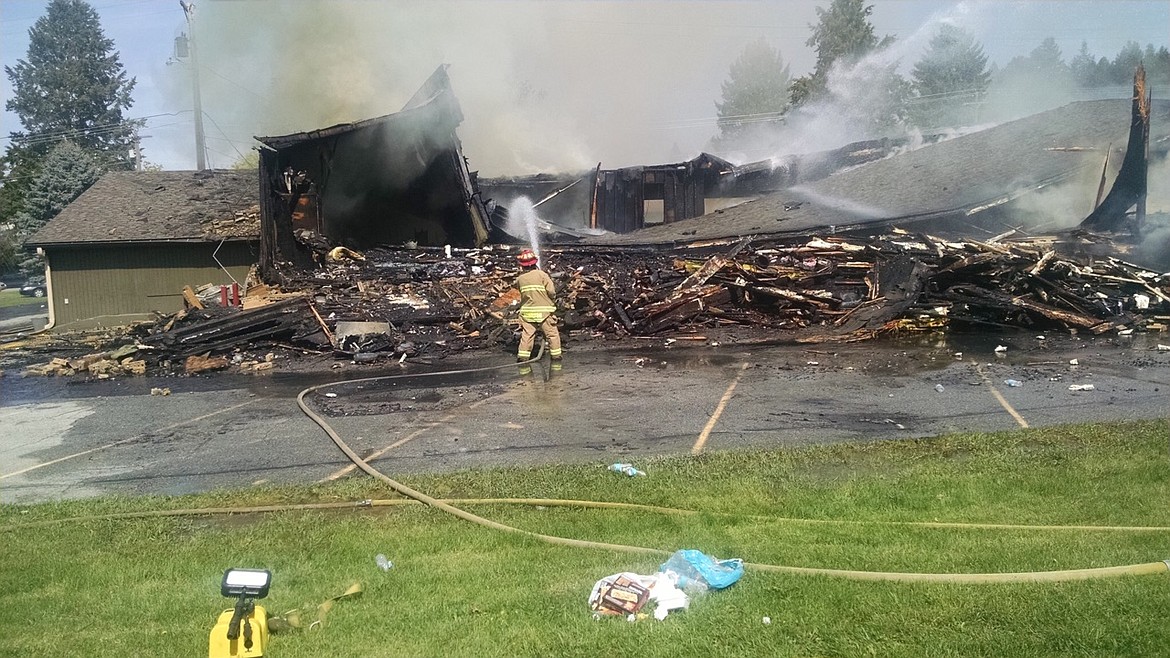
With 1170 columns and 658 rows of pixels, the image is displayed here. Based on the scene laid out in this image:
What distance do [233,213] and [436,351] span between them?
14.3 metres

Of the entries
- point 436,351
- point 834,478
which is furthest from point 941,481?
point 436,351

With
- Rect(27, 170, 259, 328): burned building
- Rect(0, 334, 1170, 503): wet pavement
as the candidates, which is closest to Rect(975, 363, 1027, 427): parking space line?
Rect(0, 334, 1170, 503): wet pavement

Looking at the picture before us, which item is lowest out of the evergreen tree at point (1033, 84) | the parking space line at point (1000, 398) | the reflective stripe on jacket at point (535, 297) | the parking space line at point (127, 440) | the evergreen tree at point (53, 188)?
the parking space line at point (127, 440)

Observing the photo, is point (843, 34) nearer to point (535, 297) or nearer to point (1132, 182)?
point (1132, 182)

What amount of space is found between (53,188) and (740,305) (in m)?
34.0

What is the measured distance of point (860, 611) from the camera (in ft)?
11.2

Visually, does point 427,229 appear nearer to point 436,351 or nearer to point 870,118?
point 436,351

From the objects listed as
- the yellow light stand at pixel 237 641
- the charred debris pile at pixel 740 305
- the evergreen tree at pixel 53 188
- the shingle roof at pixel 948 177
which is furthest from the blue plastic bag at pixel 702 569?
the evergreen tree at pixel 53 188

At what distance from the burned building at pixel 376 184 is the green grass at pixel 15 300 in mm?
28282

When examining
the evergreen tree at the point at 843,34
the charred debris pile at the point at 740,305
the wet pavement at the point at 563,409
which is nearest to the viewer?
the wet pavement at the point at 563,409

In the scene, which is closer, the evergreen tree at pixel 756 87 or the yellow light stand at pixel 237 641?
the yellow light stand at pixel 237 641

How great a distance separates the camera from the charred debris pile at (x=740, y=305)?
43.4 feet

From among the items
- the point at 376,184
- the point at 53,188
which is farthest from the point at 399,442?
the point at 53,188

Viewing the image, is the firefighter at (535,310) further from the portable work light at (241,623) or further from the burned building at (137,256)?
the burned building at (137,256)
